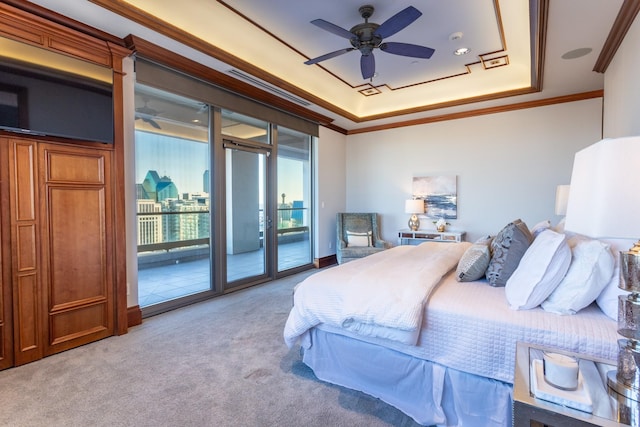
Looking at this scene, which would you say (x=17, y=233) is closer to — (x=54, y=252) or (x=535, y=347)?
(x=54, y=252)

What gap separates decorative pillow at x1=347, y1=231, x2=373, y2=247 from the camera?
19.4ft

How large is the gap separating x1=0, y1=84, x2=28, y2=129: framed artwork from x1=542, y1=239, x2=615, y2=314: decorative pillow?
3813 millimetres

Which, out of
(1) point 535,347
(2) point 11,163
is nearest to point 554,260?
(1) point 535,347

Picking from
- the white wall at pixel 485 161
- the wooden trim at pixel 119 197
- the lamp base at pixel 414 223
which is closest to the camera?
the wooden trim at pixel 119 197

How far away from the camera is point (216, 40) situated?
348cm

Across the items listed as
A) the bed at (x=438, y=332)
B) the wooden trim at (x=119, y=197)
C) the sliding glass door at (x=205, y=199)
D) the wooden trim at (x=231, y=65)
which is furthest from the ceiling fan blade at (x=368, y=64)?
the wooden trim at (x=119, y=197)

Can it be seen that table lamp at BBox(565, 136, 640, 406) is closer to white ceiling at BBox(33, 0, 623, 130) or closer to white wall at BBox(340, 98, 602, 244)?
white ceiling at BBox(33, 0, 623, 130)

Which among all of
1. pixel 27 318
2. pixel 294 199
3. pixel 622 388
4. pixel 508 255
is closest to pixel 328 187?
pixel 294 199

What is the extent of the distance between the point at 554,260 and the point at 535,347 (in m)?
0.59

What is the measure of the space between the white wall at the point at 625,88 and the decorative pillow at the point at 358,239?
12.0 feet

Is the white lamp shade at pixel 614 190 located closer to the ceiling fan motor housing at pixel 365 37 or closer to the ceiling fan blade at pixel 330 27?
the ceiling fan blade at pixel 330 27

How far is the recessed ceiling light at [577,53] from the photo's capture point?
10.6 feet

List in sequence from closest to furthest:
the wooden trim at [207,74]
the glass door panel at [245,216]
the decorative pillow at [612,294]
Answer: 1. the decorative pillow at [612,294]
2. the wooden trim at [207,74]
3. the glass door panel at [245,216]

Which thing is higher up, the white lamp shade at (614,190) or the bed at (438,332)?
the white lamp shade at (614,190)
